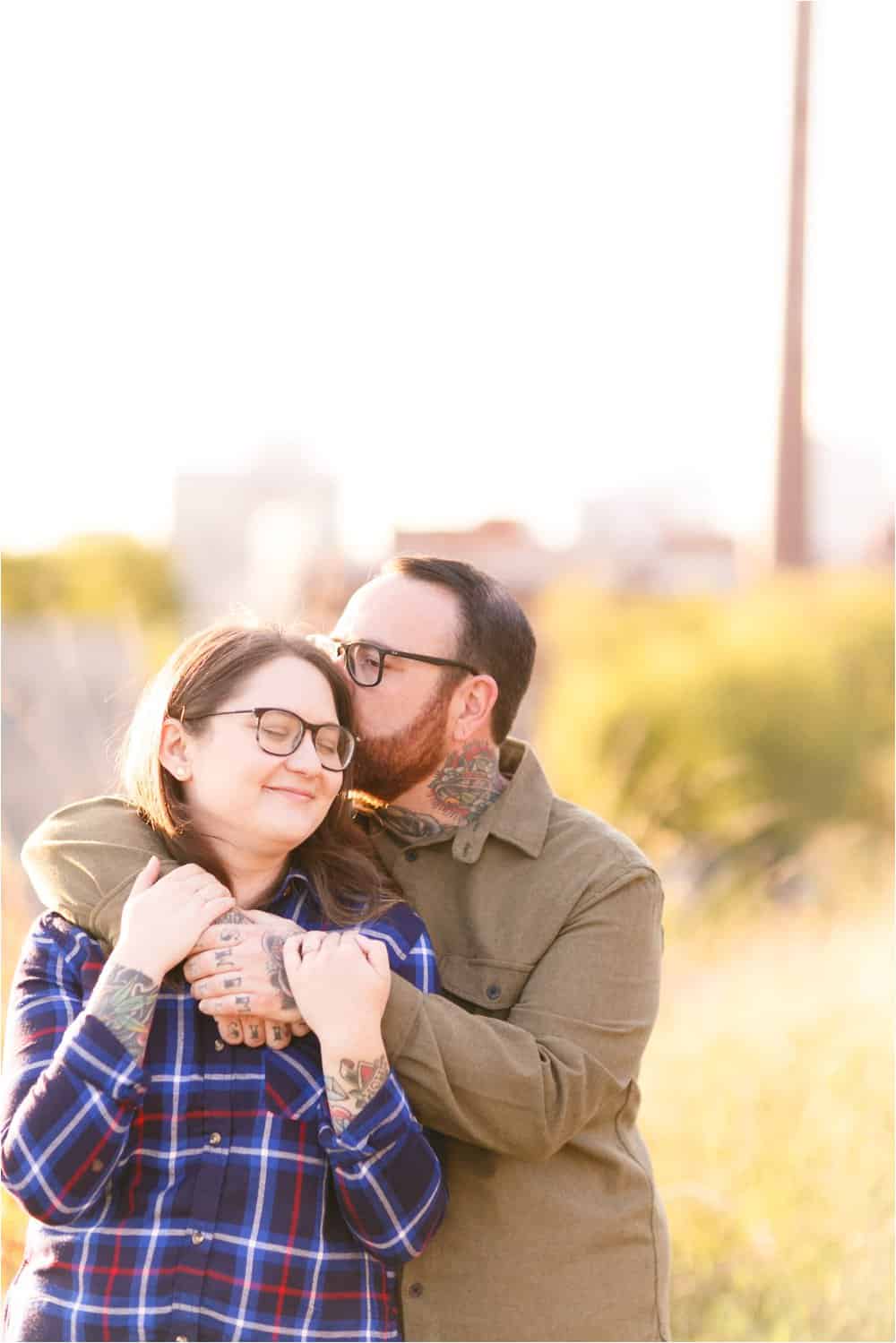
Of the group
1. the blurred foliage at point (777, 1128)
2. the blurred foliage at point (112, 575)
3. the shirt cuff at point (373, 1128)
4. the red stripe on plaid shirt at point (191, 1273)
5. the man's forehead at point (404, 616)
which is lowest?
the blurred foliage at point (112, 575)

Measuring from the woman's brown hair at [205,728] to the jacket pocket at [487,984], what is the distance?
19cm

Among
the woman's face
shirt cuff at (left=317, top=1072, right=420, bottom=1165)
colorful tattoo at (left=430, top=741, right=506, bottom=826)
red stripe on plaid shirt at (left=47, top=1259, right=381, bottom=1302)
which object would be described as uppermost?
the woman's face

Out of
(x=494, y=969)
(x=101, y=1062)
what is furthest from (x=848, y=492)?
(x=101, y=1062)

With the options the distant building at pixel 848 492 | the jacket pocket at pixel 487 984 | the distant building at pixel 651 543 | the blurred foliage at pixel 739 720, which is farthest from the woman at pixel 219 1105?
the distant building at pixel 848 492

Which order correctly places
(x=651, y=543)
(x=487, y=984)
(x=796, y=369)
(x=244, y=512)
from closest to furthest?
1. (x=487, y=984)
2. (x=796, y=369)
3. (x=651, y=543)
4. (x=244, y=512)

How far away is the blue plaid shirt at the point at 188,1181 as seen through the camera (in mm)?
2221

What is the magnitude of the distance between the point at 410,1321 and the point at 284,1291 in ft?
1.06

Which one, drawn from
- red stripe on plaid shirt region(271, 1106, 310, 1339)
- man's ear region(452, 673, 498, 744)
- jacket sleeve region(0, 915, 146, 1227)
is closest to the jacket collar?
man's ear region(452, 673, 498, 744)

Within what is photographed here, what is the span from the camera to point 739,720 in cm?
1095

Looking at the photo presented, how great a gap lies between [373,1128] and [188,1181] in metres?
0.31

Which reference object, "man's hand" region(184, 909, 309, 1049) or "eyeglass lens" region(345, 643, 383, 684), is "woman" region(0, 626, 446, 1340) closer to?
"man's hand" region(184, 909, 309, 1049)

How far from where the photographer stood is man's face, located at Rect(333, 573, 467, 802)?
9.31 ft

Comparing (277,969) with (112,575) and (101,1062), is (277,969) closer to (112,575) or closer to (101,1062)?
(101,1062)

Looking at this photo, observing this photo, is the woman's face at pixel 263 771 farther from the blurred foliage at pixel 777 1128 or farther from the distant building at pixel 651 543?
the distant building at pixel 651 543
